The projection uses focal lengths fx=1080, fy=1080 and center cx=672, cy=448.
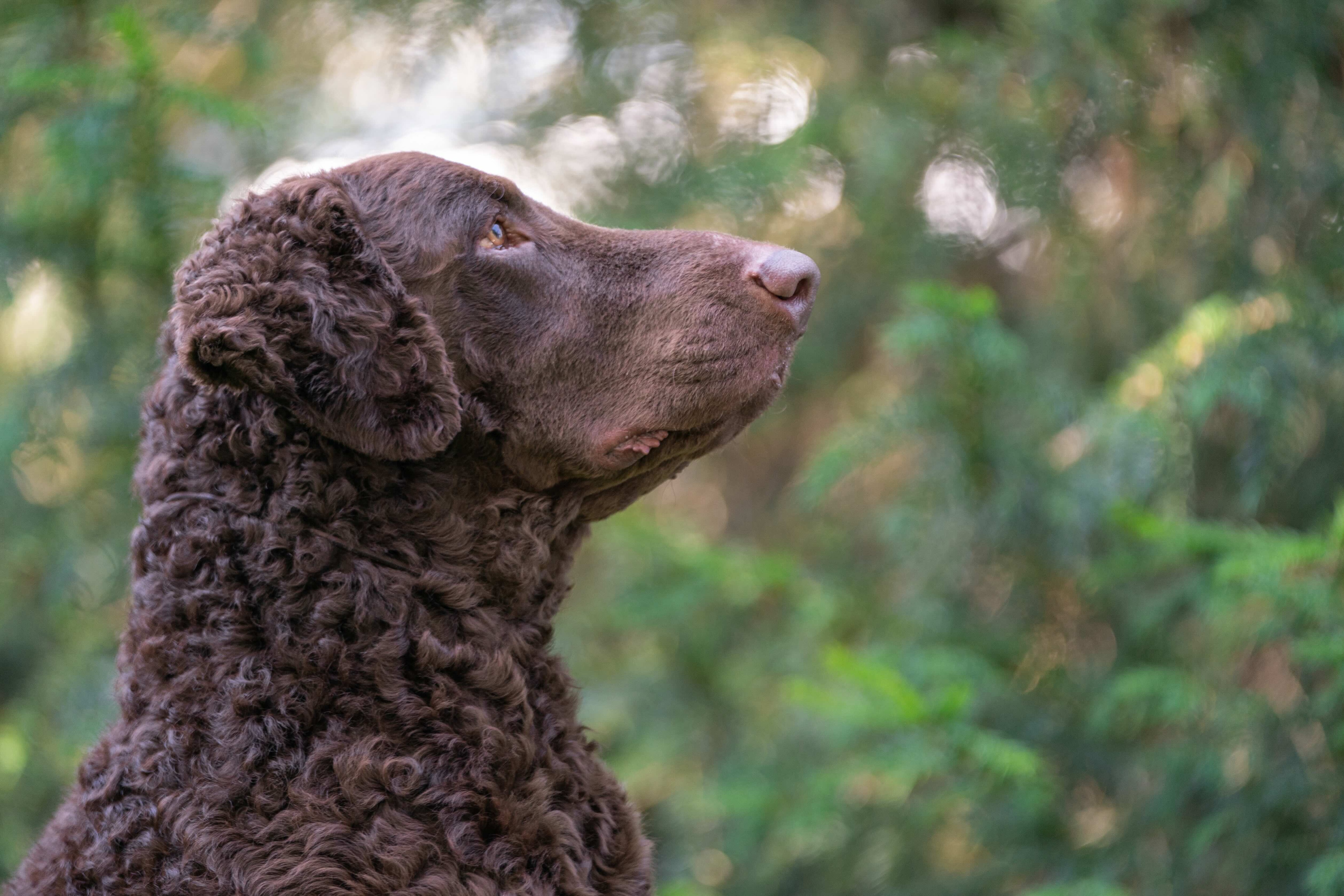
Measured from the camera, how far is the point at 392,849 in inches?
73.4

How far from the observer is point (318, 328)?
6.35ft

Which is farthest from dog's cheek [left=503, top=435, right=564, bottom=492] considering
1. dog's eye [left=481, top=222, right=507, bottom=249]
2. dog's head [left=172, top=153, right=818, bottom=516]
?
dog's eye [left=481, top=222, right=507, bottom=249]

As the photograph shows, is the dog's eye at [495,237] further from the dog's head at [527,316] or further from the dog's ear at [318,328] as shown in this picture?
the dog's ear at [318,328]

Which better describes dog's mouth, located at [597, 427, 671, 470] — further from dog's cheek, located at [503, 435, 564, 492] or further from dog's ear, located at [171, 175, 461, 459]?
dog's ear, located at [171, 175, 461, 459]

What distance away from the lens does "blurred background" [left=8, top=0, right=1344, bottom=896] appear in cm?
367

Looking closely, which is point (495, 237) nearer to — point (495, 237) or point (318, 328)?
point (495, 237)

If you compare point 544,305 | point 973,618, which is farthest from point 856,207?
point 544,305

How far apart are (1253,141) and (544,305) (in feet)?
10.5

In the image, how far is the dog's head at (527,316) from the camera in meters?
2.00

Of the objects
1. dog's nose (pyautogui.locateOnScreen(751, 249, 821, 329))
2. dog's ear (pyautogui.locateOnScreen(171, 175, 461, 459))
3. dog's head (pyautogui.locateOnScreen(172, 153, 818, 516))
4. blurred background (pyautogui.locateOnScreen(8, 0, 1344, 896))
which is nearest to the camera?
dog's ear (pyautogui.locateOnScreen(171, 175, 461, 459))

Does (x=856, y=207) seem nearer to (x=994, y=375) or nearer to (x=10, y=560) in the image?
(x=994, y=375)

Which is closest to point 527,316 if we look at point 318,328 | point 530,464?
point 530,464

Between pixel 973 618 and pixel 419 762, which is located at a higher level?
pixel 419 762

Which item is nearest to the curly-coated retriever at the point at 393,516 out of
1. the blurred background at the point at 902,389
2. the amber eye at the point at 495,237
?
the amber eye at the point at 495,237
